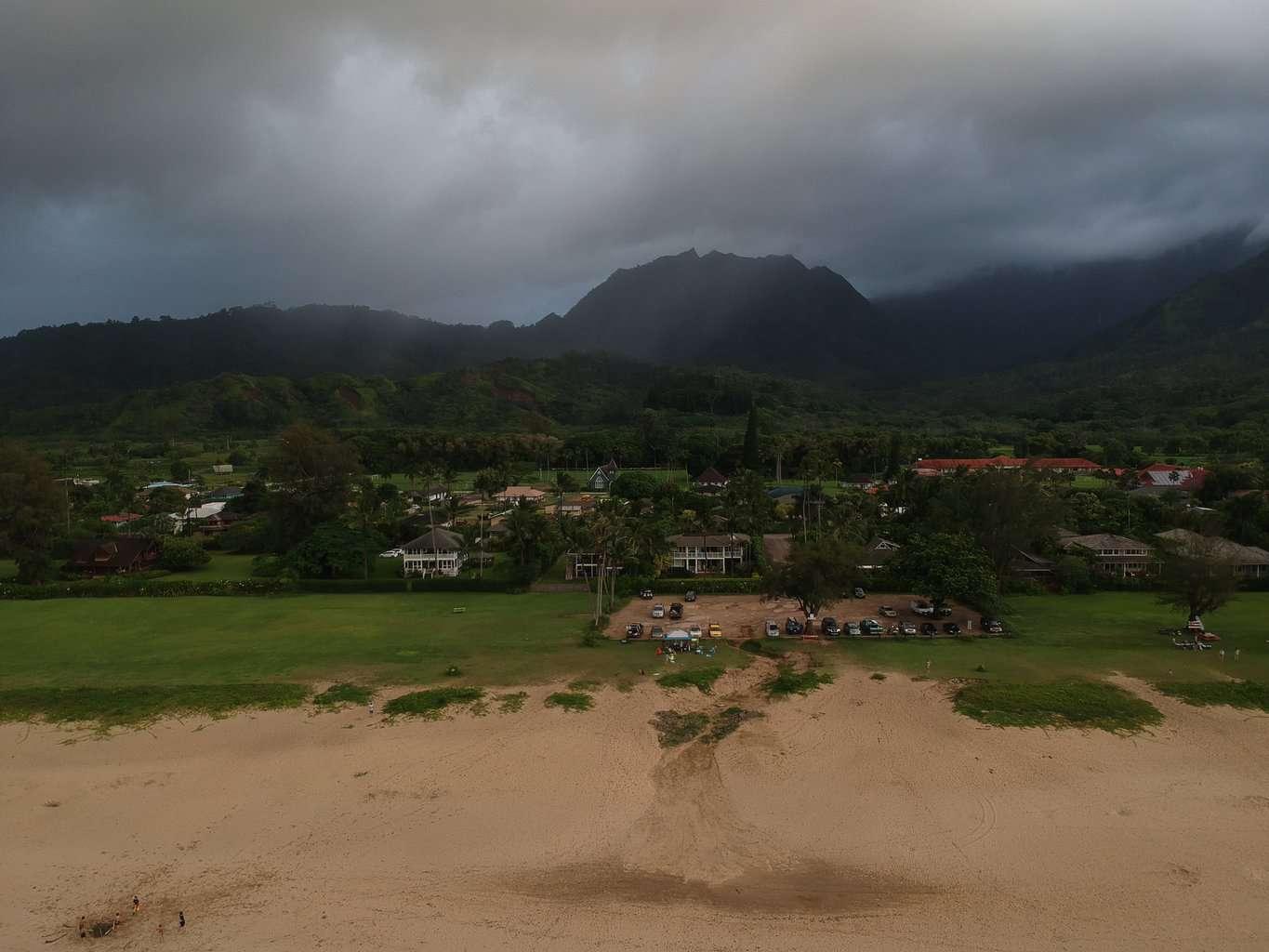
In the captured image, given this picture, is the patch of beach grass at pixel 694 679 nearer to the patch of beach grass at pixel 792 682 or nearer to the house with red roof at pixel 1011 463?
the patch of beach grass at pixel 792 682

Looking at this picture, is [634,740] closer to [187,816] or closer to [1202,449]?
[187,816]

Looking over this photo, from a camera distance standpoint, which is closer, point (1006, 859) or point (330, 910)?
point (330, 910)

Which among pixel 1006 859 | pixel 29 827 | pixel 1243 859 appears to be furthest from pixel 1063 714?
pixel 29 827

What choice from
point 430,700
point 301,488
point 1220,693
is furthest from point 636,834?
point 301,488

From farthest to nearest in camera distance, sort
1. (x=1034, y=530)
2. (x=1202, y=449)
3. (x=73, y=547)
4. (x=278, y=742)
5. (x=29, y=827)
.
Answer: (x=1202, y=449) → (x=73, y=547) → (x=1034, y=530) → (x=278, y=742) → (x=29, y=827)

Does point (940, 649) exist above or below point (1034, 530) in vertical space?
below

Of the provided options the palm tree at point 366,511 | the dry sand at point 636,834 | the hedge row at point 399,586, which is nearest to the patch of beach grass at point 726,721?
the dry sand at point 636,834

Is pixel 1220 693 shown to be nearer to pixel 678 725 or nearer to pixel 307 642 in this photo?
pixel 678 725
